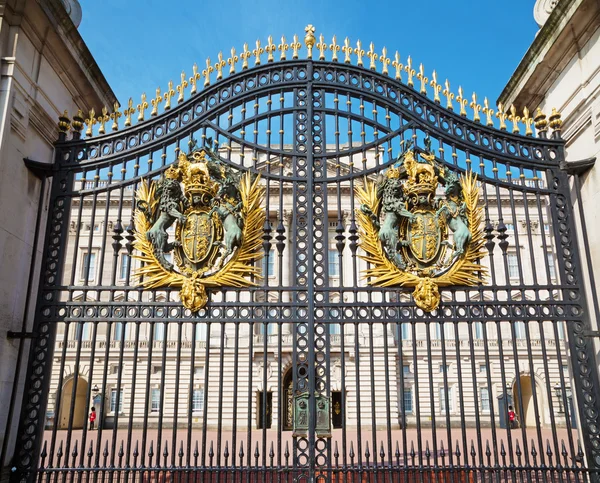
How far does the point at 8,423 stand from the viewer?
22.1 feet

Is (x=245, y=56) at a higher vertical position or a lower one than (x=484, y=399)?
higher

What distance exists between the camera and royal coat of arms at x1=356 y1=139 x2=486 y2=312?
287 inches

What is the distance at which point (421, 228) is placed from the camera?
24.4ft

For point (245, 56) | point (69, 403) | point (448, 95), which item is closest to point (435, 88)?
point (448, 95)

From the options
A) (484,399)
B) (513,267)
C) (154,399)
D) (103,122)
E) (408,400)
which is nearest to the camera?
(103,122)

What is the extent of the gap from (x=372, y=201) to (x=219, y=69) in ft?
10.5

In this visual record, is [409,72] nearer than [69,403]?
Yes

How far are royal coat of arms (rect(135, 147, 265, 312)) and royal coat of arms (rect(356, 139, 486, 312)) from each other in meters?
1.64

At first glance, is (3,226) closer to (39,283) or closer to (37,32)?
(39,283)

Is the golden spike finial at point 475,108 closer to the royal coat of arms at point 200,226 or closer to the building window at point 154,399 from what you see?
the royal coat of arms at point 200,226

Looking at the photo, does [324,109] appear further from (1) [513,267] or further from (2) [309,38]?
(1) [513,267]

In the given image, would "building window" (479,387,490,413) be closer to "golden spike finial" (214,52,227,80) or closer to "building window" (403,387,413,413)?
"building window" (403,387,413,413)

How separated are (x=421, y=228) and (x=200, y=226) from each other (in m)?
3.12

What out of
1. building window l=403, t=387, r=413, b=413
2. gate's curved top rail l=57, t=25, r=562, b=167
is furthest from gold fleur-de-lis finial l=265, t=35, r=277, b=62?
building window l=403, t=387, r=413, b=413
